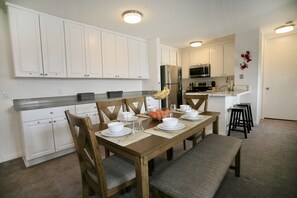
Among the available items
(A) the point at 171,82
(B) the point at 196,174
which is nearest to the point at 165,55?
(A) the point at 171,82

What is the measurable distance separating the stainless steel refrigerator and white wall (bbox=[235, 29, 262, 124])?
1634 mm

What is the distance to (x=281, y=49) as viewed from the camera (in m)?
4.08

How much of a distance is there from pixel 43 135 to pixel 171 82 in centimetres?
338

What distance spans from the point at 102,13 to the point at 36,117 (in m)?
1.96

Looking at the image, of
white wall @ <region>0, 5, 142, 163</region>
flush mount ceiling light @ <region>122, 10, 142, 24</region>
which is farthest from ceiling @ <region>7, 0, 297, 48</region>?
A: white wall @ <region>0, 5, 142, 163</region>

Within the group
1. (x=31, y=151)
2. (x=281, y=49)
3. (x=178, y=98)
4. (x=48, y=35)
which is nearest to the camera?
(x=31, y=151)

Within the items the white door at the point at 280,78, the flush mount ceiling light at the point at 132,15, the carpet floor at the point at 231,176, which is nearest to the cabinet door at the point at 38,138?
the carpet floor at the point at 231,176

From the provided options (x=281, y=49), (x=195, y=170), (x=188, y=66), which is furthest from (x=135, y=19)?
(x=281, y=49)

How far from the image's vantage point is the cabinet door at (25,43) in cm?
221

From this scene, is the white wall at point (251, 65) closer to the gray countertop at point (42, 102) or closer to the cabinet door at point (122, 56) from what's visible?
the cabinet door at point (122, 56)

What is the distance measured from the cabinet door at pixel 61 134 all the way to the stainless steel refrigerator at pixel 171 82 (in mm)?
2660

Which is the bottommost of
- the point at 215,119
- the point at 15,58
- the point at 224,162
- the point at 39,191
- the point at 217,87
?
the point at 39,191

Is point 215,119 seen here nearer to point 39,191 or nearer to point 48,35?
point 39,191

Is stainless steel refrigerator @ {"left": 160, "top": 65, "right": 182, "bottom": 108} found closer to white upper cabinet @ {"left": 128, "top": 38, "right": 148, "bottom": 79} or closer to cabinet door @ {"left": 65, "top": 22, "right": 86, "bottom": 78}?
white upper cabinet @ {"left": 128, "top": 38, "right": 148, "bottom": 79}
